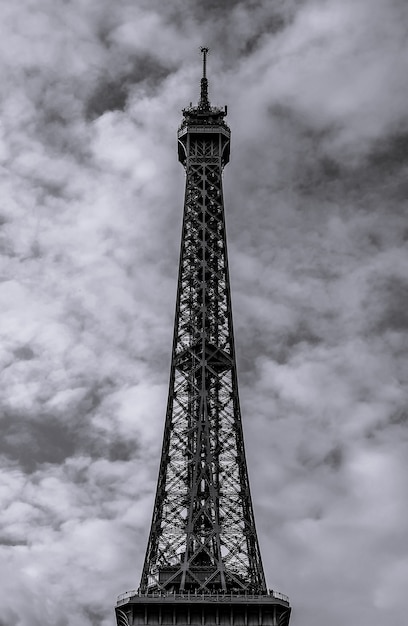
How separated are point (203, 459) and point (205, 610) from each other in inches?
724

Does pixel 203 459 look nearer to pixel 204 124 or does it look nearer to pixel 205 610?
pixel 205 610

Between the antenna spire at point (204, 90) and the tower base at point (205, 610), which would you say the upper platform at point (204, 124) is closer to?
the antenna spire at point (204, 90)

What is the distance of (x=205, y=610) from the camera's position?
112 metres

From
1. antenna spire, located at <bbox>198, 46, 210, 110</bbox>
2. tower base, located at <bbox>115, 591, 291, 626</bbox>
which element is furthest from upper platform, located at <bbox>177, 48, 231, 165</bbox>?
tower base, located at <bbox>115, 591, 291, 626</bbox>

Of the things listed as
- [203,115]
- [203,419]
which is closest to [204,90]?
[203,115]

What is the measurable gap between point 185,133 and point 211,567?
2270 inches

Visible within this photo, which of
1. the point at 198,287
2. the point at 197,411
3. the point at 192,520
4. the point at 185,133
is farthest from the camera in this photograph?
the point at 185,133

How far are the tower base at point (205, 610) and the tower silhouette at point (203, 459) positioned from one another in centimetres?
10

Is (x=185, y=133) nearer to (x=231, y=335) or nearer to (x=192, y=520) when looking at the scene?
(x=231, y=335)

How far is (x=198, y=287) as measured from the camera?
456 feet

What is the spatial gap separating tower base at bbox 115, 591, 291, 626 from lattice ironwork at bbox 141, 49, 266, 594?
8.08 ft

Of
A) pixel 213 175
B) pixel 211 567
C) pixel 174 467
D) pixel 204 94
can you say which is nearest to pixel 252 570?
pixel 211 567

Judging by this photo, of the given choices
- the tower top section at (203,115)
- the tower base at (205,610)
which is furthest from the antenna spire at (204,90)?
the tower base at (205,610)

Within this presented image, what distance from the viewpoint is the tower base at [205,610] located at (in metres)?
112
